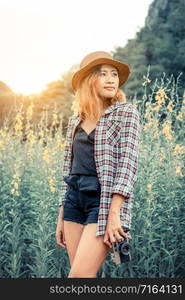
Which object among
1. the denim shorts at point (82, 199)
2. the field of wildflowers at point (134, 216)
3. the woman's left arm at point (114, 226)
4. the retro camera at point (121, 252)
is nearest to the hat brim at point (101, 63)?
the denim shorts at point (82, 199)

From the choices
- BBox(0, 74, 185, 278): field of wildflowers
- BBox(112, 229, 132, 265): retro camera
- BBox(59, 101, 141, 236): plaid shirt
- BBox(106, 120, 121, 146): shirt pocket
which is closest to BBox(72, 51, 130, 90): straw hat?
BBox(59, 101, 141, 236): plaid shirt

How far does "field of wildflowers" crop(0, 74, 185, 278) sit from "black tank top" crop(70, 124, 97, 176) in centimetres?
148

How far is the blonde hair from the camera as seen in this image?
243 centimetres

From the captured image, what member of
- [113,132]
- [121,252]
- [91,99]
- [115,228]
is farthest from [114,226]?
[91,99]

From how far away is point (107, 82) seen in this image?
2418mm

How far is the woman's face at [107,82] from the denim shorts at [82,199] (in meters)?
0.44

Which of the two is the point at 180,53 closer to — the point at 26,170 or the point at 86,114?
the point at 26,170

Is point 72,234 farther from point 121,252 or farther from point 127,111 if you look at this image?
point 127,111

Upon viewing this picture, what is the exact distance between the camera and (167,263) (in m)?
4.07

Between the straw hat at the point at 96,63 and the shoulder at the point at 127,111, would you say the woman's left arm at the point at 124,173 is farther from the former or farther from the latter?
the straw hat at the point at 96,63

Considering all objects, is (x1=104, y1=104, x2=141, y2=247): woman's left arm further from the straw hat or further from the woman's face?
the straw hat

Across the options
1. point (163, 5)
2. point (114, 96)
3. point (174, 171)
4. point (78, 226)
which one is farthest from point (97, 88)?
point (163, 5)

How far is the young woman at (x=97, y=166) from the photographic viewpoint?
2.15 metres

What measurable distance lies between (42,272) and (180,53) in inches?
555
